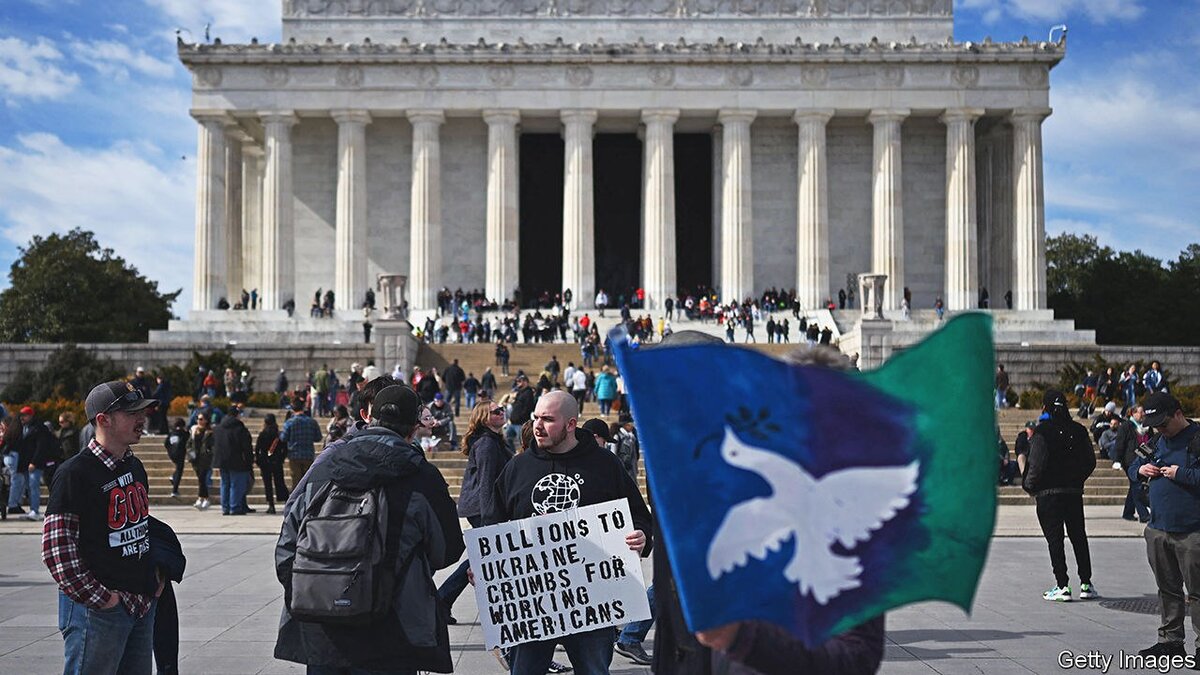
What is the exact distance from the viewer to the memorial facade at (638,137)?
5934 centimetres

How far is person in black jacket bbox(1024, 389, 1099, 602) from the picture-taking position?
13422mm

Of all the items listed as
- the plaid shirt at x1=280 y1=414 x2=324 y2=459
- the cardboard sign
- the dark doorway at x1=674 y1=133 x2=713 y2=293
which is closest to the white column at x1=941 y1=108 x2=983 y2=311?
Result: the dark doorway at x1=674 y1=133 x2=713 y2=293

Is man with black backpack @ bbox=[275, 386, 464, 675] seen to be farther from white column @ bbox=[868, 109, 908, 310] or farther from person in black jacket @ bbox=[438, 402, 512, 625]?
white column @ bbox=[868, 109, 908, 310]

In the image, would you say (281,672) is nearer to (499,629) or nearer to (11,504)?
(499,629)

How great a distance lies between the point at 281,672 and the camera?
31.9 ft

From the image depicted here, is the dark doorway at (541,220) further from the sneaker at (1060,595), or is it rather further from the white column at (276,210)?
the sneaker at (1060,595)

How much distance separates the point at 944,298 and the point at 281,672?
56533mm

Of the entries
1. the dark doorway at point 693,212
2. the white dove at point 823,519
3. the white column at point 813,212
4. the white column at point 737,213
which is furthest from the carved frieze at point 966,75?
the white dove at point 823,519

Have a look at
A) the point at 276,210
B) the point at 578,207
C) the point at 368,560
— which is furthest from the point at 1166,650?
the point at 276,210

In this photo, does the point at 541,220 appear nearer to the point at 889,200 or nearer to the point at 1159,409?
the point at 889,200

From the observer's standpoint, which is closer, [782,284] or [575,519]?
[575,519]

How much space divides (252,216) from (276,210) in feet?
20.1

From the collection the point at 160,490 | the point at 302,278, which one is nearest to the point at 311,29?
the point at 302,278

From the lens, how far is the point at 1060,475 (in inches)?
532
